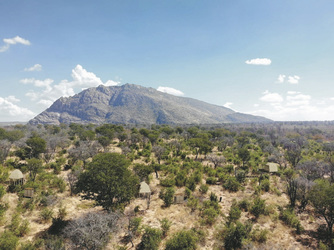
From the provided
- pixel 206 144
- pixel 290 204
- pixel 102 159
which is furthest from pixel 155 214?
pixel 206 144

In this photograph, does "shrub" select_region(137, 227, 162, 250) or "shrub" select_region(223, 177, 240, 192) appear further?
"shrub" select_region(223, 177, 240, 192)

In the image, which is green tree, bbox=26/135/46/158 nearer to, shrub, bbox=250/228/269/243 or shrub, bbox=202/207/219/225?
shrub, bbox=202/207/219/225

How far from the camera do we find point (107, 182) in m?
14.4

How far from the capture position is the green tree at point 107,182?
14438mm

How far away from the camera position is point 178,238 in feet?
39.4

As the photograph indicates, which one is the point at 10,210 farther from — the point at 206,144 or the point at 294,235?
the point at 206,144

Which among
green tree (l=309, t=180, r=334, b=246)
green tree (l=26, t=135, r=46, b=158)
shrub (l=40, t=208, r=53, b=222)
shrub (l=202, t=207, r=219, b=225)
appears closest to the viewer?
green tree (l=309, t=180, r=334, b=246)

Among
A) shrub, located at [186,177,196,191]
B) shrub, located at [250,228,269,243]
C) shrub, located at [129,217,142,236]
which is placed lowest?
shrub, located at [250,228,269,243]

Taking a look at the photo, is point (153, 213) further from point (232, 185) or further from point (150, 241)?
point (232, 185)

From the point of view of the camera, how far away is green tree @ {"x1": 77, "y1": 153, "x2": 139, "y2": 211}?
1444 cm

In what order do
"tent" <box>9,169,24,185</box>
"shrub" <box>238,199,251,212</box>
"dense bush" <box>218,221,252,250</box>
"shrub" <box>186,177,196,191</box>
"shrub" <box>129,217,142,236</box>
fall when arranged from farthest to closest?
"shrub" <box>186,177,196,191</box> < "tent" <box>9,169,24,185</box> < "shrub" <box>238,199,251,212</box> < "shrub" <box>129,217,142,236</box> < "dense bush" <box>218,221,252,250</box>

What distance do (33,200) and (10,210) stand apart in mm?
1810

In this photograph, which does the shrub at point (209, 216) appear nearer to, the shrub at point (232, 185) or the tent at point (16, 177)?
the shrub at point (232, 185)

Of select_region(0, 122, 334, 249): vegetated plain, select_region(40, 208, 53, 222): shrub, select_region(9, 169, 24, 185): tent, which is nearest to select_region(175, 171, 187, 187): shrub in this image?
select_region(0, 122, 334, 249): vegetated plain
